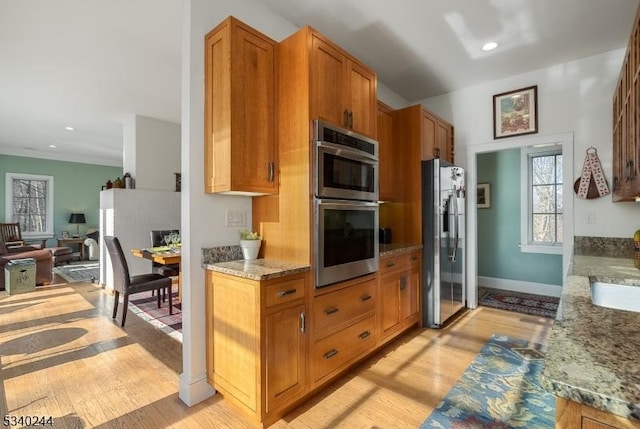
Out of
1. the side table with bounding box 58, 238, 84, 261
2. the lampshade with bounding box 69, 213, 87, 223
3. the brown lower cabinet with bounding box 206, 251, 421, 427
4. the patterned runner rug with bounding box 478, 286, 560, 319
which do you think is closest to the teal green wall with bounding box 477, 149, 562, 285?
the patterned runner rug with bounding box 478, 286, 560, 319

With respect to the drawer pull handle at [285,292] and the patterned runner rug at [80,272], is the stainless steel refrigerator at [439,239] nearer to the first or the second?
the drawer pull handle at [285,292]

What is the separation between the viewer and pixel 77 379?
2.34 meters

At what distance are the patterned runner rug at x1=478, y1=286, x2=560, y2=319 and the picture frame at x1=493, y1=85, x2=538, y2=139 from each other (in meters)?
2.22

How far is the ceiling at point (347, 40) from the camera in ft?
8.31

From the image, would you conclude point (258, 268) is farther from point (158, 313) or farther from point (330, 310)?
point (158, 313)

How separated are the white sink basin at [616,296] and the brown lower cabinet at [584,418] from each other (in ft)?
5.06

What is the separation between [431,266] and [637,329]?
103 inches

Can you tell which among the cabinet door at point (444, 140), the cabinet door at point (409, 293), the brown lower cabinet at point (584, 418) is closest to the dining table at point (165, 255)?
the cabinet door at point (409, 293)

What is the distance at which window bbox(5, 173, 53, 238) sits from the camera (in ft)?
24.8

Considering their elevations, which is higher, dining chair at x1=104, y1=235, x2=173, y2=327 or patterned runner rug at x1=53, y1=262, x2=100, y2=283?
dining chair at x1=104, y1=235, x2=173, y2=327

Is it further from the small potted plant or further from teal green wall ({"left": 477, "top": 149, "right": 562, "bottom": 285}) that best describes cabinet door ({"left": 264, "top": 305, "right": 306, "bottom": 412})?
teal green wall ({"left": 477, "top": 149, "right": 562, "bottom": 285})

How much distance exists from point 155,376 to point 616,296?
3.17 meters

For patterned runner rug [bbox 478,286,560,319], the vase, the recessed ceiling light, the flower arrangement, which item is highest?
the recessed ceiling light

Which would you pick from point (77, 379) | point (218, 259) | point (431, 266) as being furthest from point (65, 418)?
point (431, 266)
